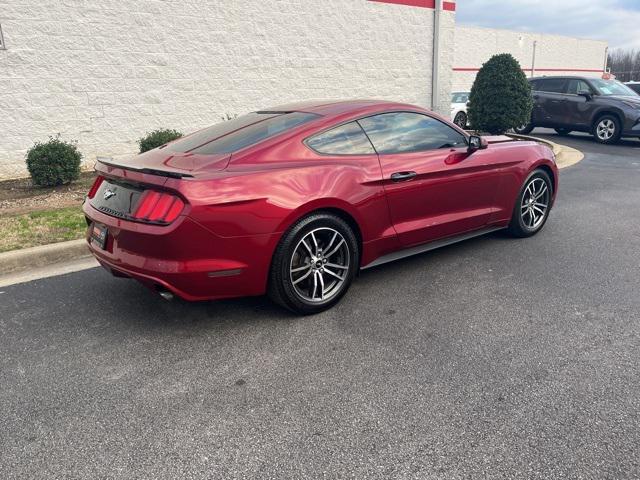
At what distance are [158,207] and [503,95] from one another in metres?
10.7

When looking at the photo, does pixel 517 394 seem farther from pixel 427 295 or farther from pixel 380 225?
pixel 380 225

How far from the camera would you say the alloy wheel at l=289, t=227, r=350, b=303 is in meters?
3.58

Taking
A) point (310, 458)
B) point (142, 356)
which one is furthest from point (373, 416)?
point (142, 356)

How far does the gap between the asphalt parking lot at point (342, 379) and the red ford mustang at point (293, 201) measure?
1.20 ft

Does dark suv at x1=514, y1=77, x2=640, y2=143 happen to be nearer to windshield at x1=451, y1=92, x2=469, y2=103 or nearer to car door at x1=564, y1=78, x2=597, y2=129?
car door at x1=564, y1=78, x2=597, y2=129

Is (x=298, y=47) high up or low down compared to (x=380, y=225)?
up

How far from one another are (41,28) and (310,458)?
8.92 m

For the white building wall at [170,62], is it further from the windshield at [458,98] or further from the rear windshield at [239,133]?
the rear windshield at [239,133]

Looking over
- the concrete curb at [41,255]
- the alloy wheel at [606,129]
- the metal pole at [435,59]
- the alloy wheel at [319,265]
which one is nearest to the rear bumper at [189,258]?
the alloy wheel at [319,265]

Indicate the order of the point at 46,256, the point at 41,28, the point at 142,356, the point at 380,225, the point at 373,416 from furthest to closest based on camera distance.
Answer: the point at 41,28 < the point at 46,256 < the point at 380,225 < the point at 142,356 < the point at 373,416

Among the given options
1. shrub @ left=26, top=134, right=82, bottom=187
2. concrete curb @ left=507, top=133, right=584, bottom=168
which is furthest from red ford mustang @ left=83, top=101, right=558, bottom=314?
concrete curb @ left=507, top=133, right=584, bottom=168

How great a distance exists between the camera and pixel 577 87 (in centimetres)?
1380

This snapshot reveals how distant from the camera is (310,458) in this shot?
7.38ft

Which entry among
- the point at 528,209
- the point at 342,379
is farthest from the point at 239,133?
the point at 528,209
